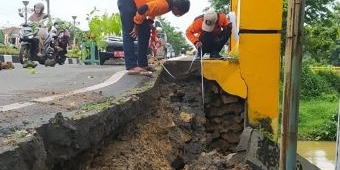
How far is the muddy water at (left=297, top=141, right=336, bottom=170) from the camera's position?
14381 millimetres

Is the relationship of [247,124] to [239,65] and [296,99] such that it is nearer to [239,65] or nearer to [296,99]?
[239,65]

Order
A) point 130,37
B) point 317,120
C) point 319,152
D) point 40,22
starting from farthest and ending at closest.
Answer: point 317,120, point 319,152, point 40,22, point 130,37

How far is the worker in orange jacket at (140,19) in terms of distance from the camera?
5.64 meters

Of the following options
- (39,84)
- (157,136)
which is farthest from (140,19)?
(157,136)

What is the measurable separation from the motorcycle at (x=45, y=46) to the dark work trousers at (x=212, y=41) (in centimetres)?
467

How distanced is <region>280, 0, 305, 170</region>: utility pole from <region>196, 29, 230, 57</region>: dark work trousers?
3.87 metres

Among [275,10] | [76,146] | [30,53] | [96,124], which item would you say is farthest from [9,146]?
[30,53]

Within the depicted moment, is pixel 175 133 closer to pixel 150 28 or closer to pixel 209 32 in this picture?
pixel 150 28

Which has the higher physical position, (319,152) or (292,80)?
(292,80)

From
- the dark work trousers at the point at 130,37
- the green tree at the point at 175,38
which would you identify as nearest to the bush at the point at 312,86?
the dark work trousers at the point at 130,37

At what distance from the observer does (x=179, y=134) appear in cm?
434

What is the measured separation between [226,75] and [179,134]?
1.82 m

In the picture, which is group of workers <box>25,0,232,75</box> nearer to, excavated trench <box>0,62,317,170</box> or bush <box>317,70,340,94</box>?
excavated trench <box>0,62,317,170</box>

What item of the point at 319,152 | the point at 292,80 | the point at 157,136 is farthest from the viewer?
the point at 319,152
